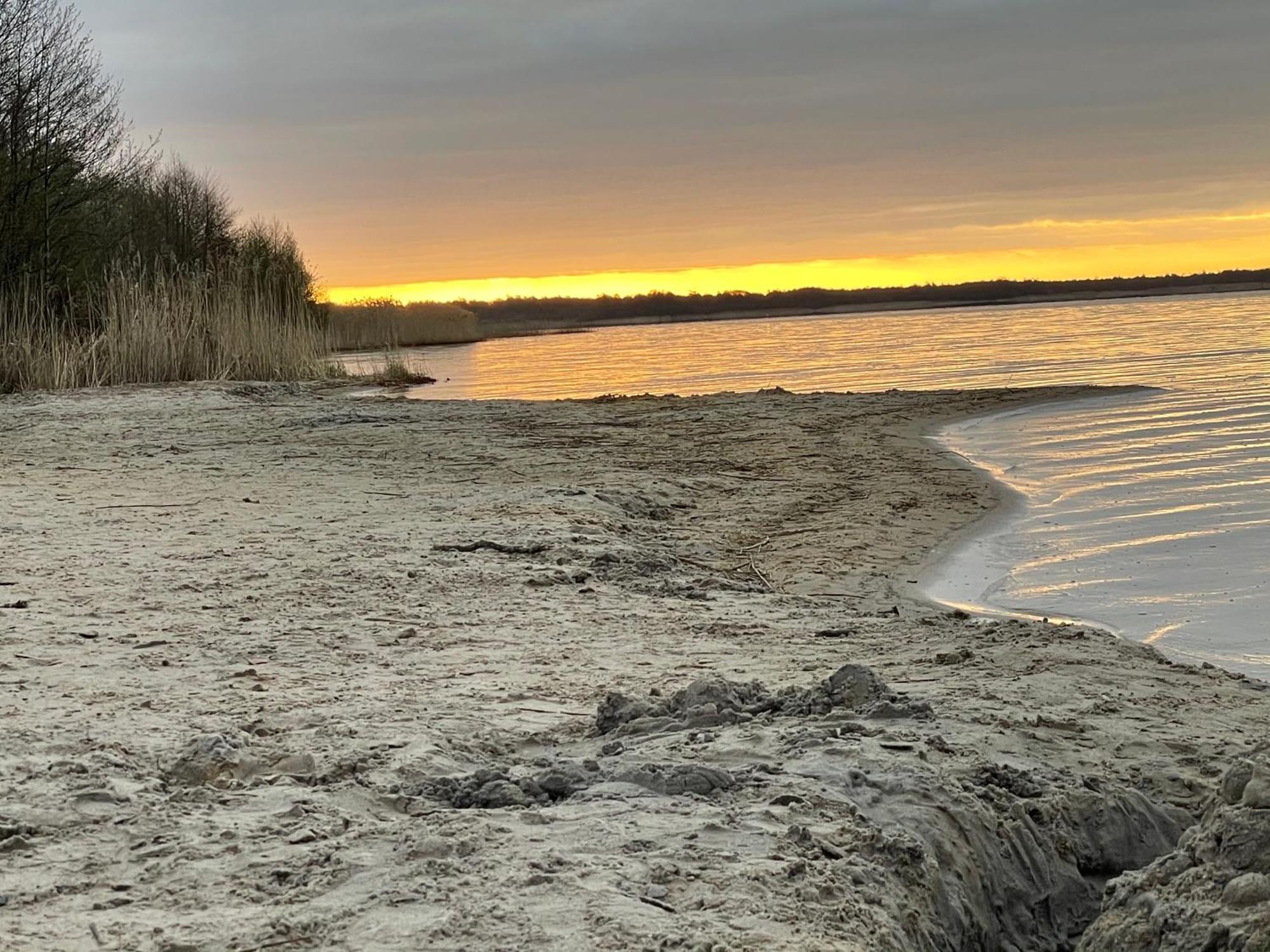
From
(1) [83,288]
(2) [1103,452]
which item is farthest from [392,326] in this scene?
(2) [1103,452]

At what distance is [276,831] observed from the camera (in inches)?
104

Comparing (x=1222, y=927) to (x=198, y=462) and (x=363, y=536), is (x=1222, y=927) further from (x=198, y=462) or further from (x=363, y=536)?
(x=198, y=462)

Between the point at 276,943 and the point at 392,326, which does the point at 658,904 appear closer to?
the point at 276,943

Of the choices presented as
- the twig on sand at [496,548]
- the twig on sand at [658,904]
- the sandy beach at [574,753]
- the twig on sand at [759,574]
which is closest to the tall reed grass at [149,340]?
the sandy beach at [574,753]

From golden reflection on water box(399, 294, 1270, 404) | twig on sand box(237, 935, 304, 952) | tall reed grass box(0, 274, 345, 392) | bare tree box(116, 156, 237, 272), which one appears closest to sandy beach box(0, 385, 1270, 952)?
twig on sand box(237, 935, 304, 952)

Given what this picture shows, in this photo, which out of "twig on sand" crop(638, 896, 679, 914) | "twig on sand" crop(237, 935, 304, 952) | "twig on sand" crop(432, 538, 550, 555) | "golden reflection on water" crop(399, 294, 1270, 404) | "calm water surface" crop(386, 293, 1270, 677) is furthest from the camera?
"golden reflection on water" crop(399, 294, 1270, 404)

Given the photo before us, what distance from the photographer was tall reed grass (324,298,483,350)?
37.0 metres

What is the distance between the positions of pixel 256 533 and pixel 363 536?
1.90ft

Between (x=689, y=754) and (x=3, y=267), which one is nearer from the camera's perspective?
(x=689, y=754)

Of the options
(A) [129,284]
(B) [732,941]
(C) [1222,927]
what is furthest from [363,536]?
(A) [129,284]

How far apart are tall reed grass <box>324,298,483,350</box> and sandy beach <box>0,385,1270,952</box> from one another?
26.0m

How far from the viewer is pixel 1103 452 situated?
34.8ft

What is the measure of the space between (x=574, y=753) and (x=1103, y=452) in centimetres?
860

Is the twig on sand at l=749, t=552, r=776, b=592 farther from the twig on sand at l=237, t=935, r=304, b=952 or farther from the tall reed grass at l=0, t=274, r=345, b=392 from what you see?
the tall reed grass at l=0, t=274, r=345, b=392
